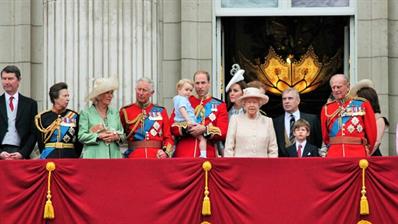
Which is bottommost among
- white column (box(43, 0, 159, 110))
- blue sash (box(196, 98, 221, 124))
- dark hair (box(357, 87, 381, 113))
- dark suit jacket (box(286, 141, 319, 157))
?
dark suit jacket (box(286, 141, 319, 157))

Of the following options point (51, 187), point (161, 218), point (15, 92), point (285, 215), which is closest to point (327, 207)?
point (285, 215)

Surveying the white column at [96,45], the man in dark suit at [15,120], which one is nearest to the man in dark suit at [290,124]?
the white column at [96,45]

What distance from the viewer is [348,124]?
15438 millimetres

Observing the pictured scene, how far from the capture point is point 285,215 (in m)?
14.7

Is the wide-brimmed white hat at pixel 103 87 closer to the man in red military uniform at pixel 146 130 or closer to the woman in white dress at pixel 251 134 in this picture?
the man in red military uniform at pixel 146 130

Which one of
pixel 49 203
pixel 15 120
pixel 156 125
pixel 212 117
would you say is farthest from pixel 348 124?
pixel 15 120

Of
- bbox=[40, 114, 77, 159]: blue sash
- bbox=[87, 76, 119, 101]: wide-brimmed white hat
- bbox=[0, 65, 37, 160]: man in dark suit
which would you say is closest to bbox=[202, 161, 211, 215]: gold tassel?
bbox=[87, 76, 119, 101]: wide-brimmed white hat

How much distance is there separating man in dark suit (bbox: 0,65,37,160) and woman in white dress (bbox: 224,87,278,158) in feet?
7.96

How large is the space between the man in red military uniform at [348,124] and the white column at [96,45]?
10.7 feet

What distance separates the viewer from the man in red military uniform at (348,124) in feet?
50.4

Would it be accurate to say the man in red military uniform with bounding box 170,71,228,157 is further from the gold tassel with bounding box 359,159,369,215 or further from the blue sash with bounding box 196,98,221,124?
the gold tassel with bounding box 359,159,369,215

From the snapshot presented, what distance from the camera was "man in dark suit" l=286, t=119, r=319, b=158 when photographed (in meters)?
15.5

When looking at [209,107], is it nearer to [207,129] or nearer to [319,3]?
[207,129]

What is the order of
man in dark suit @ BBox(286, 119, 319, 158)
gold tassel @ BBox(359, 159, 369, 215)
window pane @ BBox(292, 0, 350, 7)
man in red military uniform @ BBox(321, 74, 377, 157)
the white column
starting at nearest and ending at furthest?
1. gold tassel @ BBox(359, 159, 369, 215)
2. man in red military uniform @ BBox(321, 74, 377, 157)
3. man in dark suit @ BBox(286, 119, 319, 158)
4. the white column
5. window pane @ BBox(292, 0, 350, 7)
